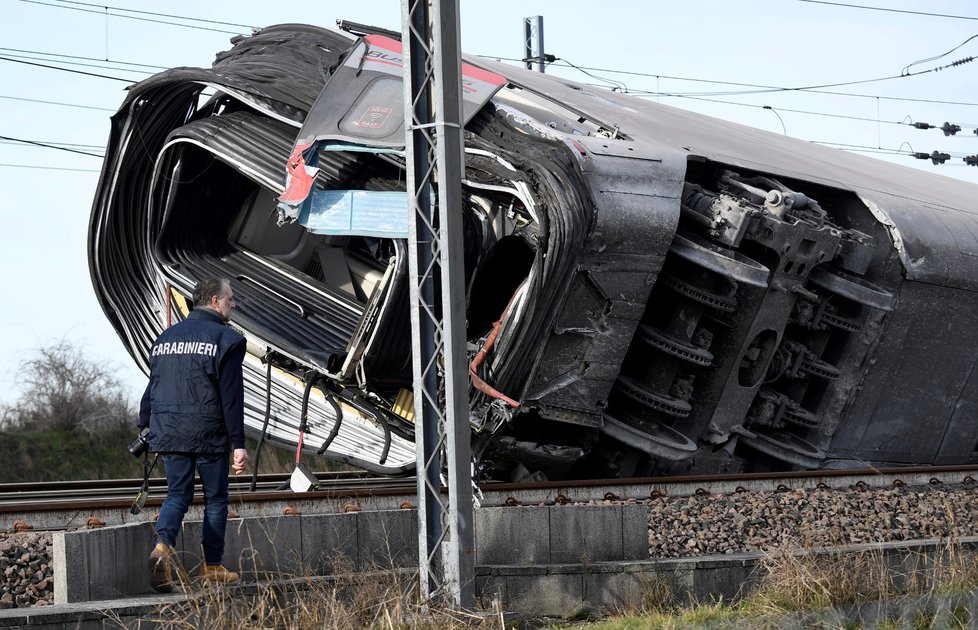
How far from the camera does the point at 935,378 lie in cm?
1398

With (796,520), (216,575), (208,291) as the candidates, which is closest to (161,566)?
(216,575)

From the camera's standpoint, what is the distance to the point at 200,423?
597 cm

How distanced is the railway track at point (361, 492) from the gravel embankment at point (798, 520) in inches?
27.5

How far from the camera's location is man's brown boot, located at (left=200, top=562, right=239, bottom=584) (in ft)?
18.5

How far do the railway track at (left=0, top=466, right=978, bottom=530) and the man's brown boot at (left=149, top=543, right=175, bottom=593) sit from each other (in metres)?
1.39

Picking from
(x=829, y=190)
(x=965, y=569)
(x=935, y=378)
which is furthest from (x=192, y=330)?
(x=935, y=378)

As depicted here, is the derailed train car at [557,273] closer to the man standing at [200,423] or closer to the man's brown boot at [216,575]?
the man standing at [200,423]

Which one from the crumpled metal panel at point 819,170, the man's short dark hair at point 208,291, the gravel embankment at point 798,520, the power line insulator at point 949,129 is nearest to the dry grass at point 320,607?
the man's short dark hair at point 208,291

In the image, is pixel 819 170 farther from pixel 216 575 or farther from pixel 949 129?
pixel 949 129

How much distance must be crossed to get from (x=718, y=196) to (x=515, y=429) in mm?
3064

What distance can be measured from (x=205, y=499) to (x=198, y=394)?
0.53 metres

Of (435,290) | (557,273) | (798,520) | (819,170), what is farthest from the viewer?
(819,170)

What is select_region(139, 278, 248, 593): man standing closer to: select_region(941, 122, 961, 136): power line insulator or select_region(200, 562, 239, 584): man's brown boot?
select_region(200, 562, 239, 584): man's brown boot

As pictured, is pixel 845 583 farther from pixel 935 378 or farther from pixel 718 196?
pixel 935 378
